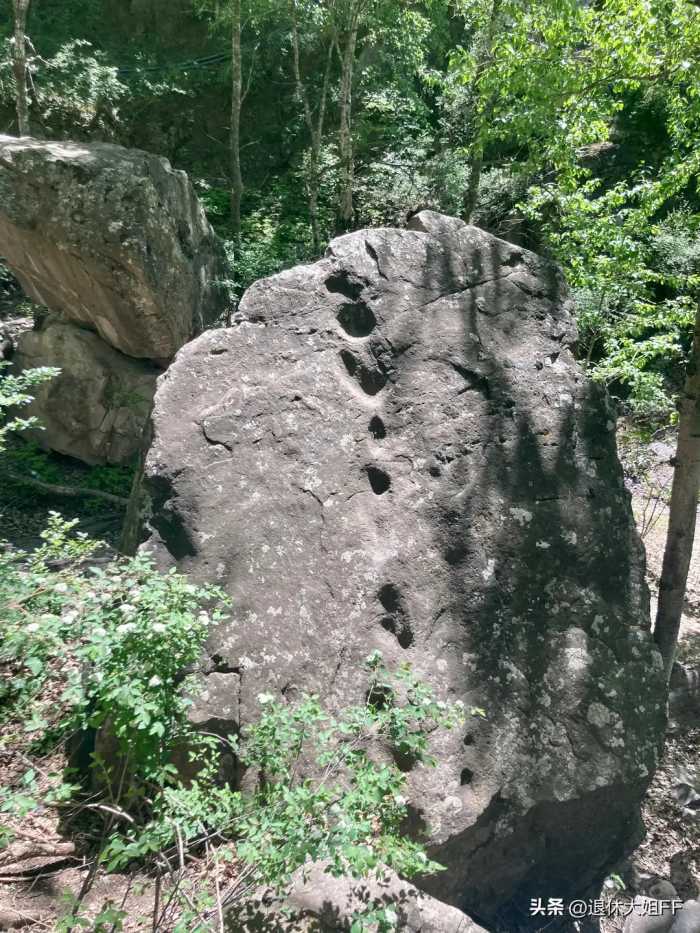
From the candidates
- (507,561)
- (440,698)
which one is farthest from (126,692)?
(507,561)

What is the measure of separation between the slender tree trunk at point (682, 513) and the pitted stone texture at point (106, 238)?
4.97 m

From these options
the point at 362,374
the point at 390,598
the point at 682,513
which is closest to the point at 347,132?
the point at 362,374

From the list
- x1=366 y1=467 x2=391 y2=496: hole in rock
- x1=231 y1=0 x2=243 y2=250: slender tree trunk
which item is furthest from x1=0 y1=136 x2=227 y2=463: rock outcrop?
x1=366 y1=467 x2=391 y2=496: hole in rock

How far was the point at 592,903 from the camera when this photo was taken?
12.7ft

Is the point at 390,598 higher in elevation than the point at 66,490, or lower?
lower

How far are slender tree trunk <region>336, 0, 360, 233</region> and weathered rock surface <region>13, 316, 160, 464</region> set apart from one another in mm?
4762

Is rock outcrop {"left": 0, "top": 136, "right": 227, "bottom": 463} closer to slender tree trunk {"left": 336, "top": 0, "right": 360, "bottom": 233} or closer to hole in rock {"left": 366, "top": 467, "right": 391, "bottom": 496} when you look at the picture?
slender tree trunk {"left": 336, "top": 0, "right": 360, "bottom": 233}

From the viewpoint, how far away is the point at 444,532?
12.7 ft

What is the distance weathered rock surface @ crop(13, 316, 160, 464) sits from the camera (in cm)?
828

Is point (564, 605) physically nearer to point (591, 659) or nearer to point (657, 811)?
point (591, 659)

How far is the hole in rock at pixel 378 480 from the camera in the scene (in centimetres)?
398

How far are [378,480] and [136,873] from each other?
2.08m

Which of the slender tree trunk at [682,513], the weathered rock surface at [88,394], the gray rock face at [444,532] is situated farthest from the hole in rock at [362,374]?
the weathered rock surface at [88,394]

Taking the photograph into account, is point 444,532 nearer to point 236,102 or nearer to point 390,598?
Result: point 390,598
